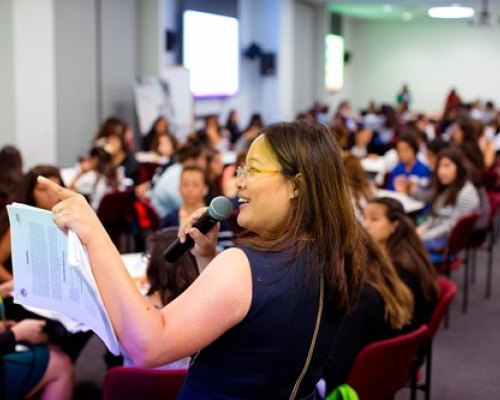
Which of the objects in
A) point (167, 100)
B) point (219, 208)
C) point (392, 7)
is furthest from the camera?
point (392, 7)

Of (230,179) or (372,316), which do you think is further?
(230,179)

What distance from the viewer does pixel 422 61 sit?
21.1m

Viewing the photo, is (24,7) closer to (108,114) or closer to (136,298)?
(108,114)

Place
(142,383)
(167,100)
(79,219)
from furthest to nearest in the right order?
1. (167,100)
2. (142,383)
3. (79,219)

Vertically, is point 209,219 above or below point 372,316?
above

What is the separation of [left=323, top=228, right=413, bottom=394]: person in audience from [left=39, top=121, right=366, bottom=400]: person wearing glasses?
46.4 inches

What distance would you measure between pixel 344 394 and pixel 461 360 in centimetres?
238

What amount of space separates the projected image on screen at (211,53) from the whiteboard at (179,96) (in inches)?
24.0

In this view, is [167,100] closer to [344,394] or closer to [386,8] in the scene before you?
[344,394]

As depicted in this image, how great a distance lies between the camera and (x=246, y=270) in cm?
132

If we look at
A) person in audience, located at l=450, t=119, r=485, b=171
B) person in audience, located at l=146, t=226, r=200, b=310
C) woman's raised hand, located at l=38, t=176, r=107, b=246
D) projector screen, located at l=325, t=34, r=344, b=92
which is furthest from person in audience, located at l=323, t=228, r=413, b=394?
projector screen, located at l=325, t=34, r=344, b=92

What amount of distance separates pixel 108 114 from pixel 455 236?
625 cm

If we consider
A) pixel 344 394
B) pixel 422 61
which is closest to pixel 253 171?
pixel 344 394

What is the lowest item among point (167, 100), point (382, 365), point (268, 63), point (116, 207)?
point (382, 365)
